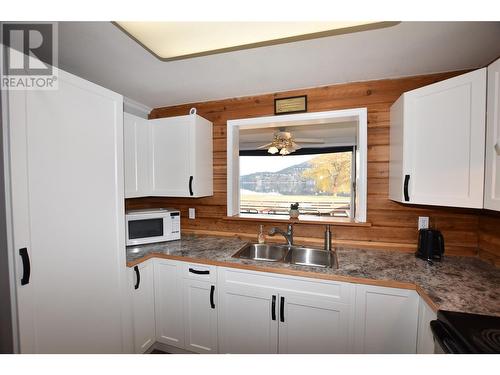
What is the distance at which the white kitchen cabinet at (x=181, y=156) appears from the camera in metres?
1.93

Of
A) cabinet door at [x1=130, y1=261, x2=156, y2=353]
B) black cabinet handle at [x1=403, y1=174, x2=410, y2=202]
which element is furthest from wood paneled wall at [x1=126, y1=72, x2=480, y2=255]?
cabinet door at [x1=130, y1=261, x2=156, y2=353]

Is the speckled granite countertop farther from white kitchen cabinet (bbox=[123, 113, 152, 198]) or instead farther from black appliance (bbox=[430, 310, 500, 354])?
white kitchen cabinet (bbox=[123, 113, 152, 198])

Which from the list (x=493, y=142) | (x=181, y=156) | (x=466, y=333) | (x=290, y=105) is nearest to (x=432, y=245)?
(x=493, y=142)

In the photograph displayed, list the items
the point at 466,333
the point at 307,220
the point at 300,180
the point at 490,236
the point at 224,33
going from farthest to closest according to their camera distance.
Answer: the point at 300,180
the point at 307,220
the point at 490,236
the point at 224,33
the point at 466,333

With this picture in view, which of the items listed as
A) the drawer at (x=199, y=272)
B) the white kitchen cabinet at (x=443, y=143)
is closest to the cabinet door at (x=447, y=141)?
the white kitchen cabinet at (x=443, y=143)

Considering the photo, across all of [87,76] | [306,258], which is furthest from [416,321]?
[87,76]

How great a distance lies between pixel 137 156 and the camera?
1954mm

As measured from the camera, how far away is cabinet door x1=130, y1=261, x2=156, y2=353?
1.50 metres

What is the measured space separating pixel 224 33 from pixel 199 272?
1640 mm

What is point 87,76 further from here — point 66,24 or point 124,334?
point 124,334

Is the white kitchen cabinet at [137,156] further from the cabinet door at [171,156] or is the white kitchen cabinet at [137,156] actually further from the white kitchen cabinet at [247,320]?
the white kitchen cabinet at [247,320]

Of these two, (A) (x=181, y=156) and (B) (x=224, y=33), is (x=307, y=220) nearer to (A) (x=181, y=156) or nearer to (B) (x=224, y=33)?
(A) (x=181, y=156)

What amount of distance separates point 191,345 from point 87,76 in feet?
7.58

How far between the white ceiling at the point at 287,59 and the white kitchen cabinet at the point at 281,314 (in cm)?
152
